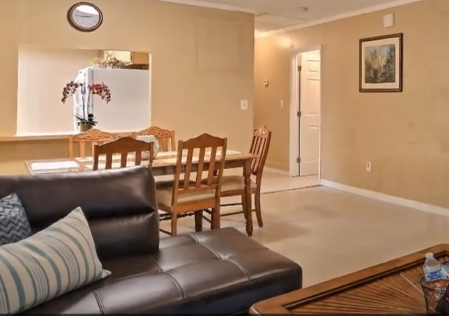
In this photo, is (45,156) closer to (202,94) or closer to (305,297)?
(202,94)

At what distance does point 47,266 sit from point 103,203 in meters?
0.56

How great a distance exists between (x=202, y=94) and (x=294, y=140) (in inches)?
87.2

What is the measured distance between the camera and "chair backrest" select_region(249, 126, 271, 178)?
4.17 m

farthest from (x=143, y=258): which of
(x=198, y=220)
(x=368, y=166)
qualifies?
(x=368, y=166)

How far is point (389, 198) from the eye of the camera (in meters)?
5.46

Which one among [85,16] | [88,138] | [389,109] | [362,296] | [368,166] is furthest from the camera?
[368,166]

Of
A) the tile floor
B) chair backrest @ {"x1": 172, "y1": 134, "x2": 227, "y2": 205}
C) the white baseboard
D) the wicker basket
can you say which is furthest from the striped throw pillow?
the white baseboard

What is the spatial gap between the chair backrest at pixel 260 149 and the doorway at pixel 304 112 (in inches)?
110

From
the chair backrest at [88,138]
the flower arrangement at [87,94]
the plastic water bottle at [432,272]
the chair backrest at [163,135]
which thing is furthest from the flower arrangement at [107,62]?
the plastic water bottle at [432,272]

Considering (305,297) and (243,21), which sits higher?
(243,21)

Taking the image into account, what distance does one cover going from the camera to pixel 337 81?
20.1 ft

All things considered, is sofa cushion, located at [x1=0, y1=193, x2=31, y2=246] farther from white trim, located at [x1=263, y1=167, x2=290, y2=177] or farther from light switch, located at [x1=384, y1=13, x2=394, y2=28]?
white trim, located at [x1=263, y1=167, x2=290, y2=177]

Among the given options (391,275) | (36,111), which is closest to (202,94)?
(36,111)

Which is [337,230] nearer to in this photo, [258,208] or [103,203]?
[258,208]
